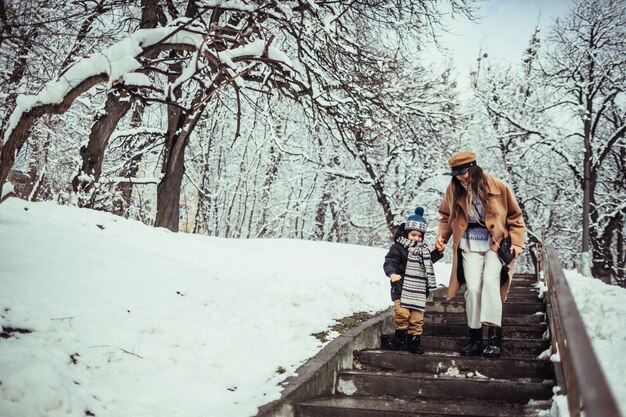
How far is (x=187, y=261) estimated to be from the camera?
743 cm

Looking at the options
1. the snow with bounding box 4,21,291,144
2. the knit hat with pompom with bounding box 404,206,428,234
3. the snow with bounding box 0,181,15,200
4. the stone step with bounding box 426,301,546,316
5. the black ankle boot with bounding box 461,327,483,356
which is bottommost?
the black ankle boot with bounding box 461,327,483,356

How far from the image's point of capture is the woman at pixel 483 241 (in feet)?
14.4

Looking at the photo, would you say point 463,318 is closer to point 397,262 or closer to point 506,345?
point 506,345

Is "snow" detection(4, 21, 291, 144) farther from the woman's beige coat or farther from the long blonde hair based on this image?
the woman's beige coat

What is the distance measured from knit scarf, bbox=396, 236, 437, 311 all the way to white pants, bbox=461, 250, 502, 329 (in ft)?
1.34

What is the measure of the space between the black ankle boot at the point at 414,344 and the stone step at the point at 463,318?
1.33 metres

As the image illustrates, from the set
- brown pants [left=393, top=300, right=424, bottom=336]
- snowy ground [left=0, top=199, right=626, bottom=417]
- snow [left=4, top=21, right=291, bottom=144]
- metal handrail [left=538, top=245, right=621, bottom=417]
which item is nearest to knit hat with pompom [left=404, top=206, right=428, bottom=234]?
brown pants [left=393, top=300, right=424, bottom=336]

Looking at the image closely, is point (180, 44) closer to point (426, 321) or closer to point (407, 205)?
point (426, 321)

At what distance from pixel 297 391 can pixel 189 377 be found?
0.86 m

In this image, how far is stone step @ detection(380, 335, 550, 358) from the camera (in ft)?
15.6

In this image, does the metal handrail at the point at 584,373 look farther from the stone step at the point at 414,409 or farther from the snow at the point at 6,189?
the snow at the point at 6,189

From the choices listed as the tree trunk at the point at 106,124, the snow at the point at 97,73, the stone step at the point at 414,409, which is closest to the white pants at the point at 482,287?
the stone step at the point at 414,409

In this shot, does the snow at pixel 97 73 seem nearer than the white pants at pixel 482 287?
No

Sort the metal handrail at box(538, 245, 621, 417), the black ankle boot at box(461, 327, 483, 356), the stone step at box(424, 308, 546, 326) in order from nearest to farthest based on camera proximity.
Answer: the metal handrail at box(538, 245, 621, 417) < the black ankle boot at box(461, 327, 483, 356) < the stone step at box(424, 308, 546, 326)
